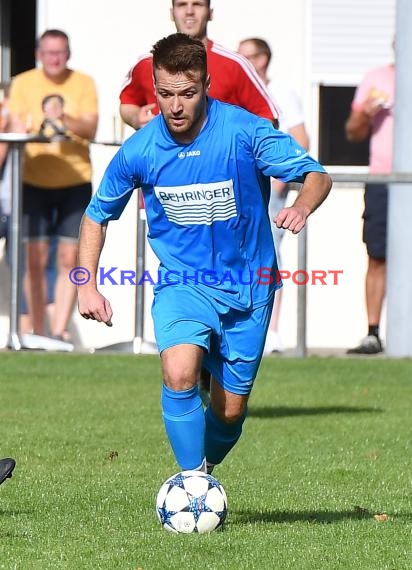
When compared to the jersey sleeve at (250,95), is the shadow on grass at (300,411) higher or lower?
lower

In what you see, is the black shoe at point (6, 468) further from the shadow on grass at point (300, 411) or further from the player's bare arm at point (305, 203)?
the shadow on grass at point (300, 411)

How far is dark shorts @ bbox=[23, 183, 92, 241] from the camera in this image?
13539mm

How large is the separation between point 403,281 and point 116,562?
8.31 metres

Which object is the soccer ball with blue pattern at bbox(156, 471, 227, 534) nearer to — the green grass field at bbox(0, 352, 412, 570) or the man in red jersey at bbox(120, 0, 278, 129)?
the green grass field at bbox(0, 352, 412, 570)

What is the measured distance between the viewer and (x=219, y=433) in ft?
23.4

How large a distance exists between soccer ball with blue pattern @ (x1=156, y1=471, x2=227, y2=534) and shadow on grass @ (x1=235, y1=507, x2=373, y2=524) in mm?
358

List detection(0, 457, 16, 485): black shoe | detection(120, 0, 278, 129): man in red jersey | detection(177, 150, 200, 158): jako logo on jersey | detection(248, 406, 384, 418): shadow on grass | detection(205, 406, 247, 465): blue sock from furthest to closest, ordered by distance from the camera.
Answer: detection(248, 406, 384, 418): shadow on grass
detection(120, 0, 278, 129): man in red jersey
detection(205, 406, 247, 465): blue sock
detection(177, 150, 200, 158): jako logo on jersey
detection(0, 457, 16, 485): black shoe

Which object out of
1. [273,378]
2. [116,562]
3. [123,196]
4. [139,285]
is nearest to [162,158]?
[123,196]

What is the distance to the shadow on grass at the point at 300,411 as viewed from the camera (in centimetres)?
1070

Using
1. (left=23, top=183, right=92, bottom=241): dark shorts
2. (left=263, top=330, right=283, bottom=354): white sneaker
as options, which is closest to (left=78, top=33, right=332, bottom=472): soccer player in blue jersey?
(left=23, top=183, right=92, bottom=241): dark shorts

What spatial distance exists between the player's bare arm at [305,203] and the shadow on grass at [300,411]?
4.28 metres

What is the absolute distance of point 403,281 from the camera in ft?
45.3

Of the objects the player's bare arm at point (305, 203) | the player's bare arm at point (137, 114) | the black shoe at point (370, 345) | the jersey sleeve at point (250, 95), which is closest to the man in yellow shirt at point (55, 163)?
the black shoe at point (370, 345)

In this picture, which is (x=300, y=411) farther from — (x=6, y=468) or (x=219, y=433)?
(x=6, y=468)
